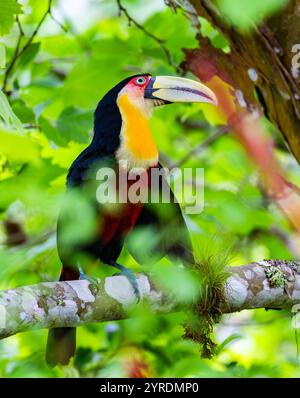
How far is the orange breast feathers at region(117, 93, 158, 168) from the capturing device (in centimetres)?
270

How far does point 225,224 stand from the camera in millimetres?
3178

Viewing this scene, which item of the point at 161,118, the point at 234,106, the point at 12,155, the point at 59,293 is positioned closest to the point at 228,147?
the point at 161,118

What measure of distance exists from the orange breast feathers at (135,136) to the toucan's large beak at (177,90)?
0.23ft

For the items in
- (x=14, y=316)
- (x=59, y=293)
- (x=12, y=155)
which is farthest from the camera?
(x=59, y=293)

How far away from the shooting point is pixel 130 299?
7.18 ft

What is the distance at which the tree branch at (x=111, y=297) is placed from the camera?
1984 millimetres

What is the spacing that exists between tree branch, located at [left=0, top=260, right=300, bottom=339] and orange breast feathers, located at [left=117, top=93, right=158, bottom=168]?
558 mm

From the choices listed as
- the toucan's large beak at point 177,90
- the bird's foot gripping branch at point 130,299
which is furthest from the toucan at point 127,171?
the bird's foot gripping branch at point 130,299

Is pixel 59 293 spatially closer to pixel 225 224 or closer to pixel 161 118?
pixel 225 224

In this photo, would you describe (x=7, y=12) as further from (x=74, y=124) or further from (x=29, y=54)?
(x=29, y=54)

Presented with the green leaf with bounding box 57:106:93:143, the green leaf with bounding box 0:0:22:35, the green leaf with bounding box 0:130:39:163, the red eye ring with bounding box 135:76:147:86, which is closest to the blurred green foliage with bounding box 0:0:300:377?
the green leaf with bounding box 57:106:93:143

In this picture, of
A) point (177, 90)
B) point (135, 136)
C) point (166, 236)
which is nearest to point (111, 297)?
point (166, 236)

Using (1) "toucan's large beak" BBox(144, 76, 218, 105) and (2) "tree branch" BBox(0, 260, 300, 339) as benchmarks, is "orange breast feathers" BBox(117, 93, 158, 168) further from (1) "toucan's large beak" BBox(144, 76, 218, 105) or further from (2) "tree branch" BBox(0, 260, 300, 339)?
(2) "tree branch" BBox(0, 260, 300, 339)
